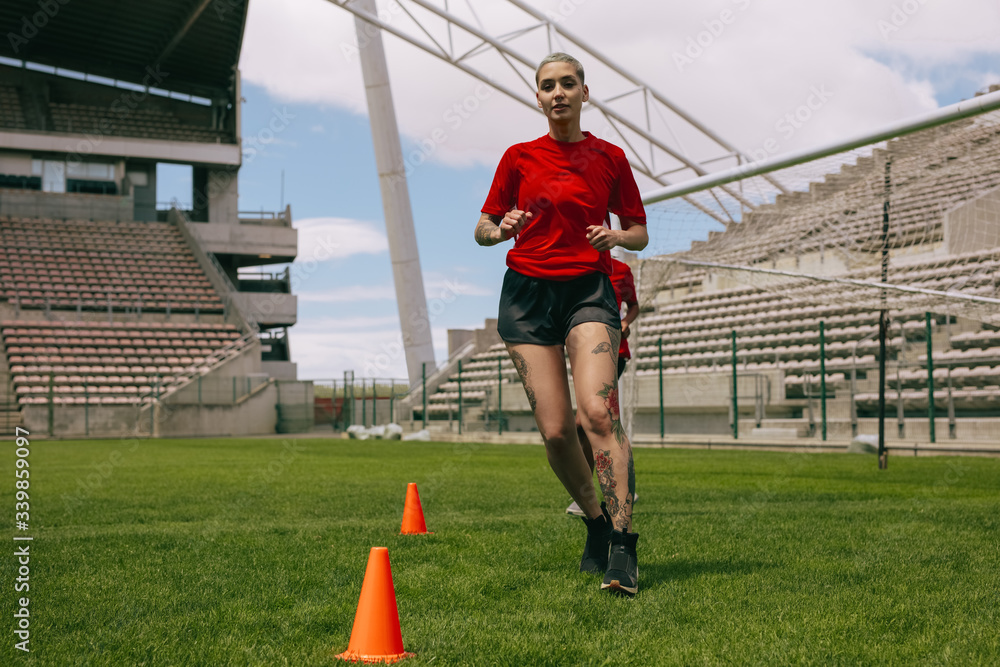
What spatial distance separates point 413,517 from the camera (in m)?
5.30

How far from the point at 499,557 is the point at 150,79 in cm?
4351

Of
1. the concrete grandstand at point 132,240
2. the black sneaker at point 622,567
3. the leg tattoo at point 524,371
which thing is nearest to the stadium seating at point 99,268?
the concrete grandstand at point 132,240

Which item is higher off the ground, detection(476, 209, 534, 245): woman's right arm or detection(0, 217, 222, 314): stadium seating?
detection(0, 217, 222, 314): stadium seating

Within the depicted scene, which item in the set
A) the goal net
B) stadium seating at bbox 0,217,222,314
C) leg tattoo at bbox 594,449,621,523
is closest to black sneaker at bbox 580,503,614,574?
leg tattoo at bbox 594,449,621,523

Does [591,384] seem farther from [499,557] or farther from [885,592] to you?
[885,592]

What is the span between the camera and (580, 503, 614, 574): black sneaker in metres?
3.89

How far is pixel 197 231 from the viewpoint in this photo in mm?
39469

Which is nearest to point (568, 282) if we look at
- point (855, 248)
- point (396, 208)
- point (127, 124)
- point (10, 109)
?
point (855, 248)

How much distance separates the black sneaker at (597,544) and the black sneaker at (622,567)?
360 mm

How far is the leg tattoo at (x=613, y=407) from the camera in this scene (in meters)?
3.69

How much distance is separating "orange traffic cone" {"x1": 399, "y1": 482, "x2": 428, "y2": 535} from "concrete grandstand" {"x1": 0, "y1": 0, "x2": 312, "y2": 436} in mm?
24250

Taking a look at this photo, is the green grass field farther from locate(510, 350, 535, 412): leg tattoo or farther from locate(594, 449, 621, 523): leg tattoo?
locate(510, 350, 535, 412): leg tattoo

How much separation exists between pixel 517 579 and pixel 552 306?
112cm

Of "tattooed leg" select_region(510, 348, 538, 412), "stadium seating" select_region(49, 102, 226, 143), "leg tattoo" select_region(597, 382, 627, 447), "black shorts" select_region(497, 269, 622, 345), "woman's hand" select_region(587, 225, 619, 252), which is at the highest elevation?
"stadium seating" select_region(49, 102, 226, 143)
